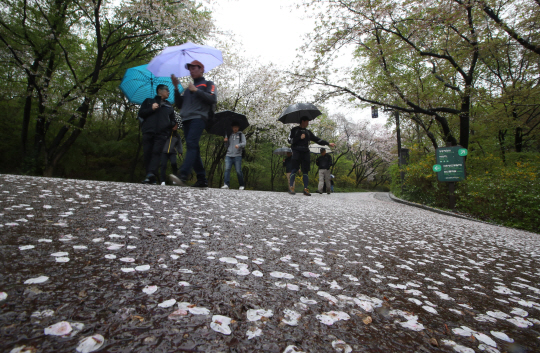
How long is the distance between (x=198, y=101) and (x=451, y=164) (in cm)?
932

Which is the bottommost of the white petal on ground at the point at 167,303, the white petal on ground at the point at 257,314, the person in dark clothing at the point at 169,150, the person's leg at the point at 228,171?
the white petal on ground at the point at 257,314

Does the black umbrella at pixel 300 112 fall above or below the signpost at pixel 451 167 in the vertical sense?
above

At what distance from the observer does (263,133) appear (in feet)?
74.0

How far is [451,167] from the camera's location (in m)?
9.37

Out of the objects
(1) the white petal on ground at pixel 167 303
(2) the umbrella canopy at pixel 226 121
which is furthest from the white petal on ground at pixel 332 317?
(2) the umbrella canopy at pixel 226 121

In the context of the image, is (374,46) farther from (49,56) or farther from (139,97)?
(49,56)

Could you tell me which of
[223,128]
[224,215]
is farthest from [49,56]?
[224,215]

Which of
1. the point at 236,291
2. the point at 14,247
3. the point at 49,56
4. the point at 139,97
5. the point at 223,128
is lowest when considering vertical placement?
the point at 236,291

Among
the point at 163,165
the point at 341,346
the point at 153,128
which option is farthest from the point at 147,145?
the point at 341,346

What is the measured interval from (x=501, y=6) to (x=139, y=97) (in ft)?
41.4

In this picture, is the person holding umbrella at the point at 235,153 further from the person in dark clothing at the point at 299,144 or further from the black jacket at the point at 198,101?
the black jacket at the point at 198,101

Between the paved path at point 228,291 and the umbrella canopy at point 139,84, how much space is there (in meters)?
6.62

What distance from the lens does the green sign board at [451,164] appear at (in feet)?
30.2

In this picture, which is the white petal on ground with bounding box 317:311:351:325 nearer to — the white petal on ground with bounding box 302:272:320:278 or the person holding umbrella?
the white petal on ground with bounding box 302:272:320:278
